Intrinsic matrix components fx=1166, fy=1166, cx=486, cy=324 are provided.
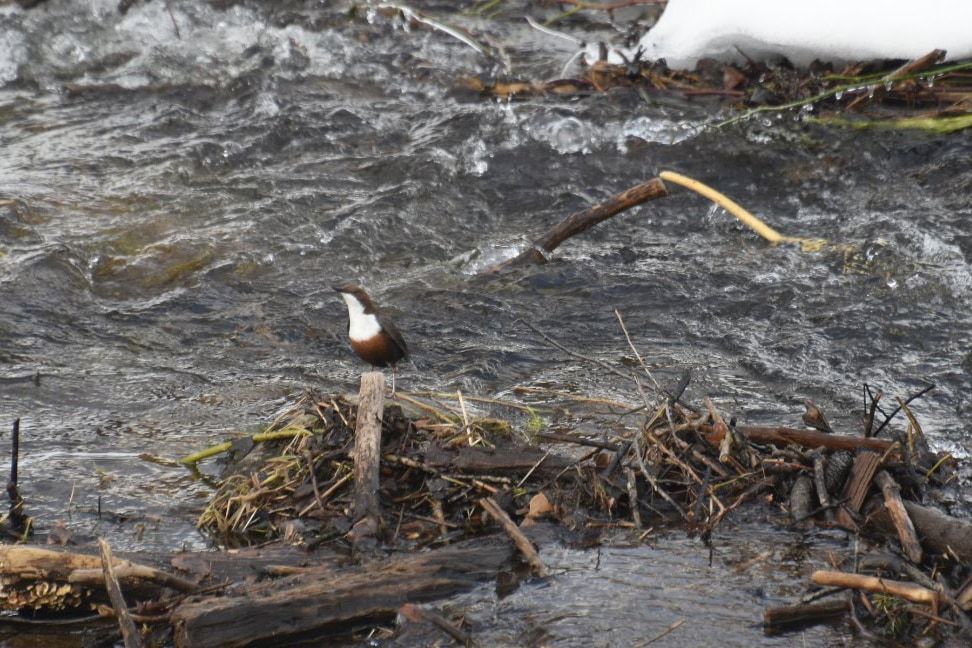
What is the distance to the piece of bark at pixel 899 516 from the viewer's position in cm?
317

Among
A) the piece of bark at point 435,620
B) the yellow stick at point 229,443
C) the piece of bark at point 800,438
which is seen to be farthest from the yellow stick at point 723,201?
the piece of bark at point 435,620

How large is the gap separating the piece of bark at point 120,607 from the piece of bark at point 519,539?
1020 mm

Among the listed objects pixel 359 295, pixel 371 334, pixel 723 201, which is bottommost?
pixel 371 334

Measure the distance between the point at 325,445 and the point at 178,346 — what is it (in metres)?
1.92

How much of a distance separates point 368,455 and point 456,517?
0.33 m

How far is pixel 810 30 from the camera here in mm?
7320

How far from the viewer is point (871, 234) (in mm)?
6035

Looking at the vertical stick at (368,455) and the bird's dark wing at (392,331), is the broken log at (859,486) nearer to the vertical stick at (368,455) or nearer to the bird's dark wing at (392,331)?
the vertical stick at (368,455)

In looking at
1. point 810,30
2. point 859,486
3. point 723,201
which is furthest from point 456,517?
point 810,30

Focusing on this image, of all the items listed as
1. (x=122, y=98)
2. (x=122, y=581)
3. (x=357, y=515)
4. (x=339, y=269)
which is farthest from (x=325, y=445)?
(x=122, y=98)

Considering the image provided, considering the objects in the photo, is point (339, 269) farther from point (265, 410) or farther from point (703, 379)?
point (703, 379)

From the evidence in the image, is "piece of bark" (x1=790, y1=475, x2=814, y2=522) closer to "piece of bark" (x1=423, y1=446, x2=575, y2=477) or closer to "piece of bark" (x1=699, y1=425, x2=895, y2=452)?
"piece of bark" (x1=699, y1=425, x2=895, y2=452)

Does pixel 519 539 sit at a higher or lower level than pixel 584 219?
lower

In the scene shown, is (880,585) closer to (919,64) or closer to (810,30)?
(919,64)
